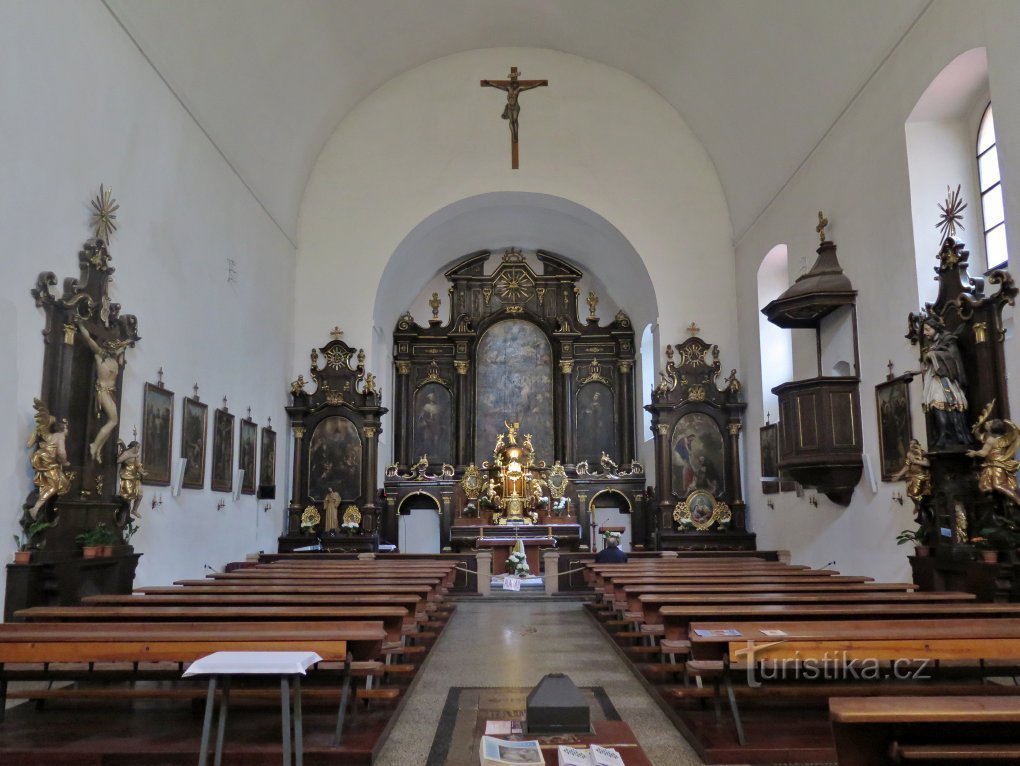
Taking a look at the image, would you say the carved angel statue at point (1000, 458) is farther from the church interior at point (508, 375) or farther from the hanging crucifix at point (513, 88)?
the hanging crucifix at point (513, 88)

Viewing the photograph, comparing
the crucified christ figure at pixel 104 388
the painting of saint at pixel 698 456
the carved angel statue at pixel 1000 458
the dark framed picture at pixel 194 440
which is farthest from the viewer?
the painting of saint at pixel 698 456

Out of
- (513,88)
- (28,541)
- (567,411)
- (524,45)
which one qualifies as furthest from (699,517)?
(28,541)

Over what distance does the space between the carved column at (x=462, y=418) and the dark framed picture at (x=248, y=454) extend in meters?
6.13

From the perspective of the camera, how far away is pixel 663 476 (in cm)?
1577

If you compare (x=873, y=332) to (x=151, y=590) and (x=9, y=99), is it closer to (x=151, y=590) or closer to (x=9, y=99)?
(x=151, y=590)

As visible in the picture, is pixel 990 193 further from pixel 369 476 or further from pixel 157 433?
pixel 369 476

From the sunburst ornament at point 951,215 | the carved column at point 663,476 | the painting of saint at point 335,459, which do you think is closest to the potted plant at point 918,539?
the sunburst ornament at point 951,215

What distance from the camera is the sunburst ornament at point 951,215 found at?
920 centimetres

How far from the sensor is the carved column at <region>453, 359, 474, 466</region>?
19375mm

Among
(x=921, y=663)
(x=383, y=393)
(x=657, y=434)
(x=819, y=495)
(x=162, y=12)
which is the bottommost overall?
(x=921, y=663)

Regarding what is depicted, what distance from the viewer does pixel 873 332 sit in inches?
416

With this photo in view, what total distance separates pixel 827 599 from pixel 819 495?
20.6 feet

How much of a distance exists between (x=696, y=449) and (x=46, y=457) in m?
11.4

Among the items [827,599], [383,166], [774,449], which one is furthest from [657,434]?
[827,599]
